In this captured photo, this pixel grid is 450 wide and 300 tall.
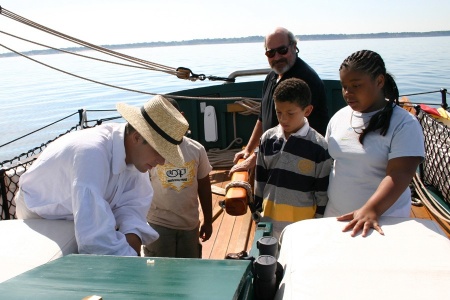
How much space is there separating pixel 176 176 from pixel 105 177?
1.07m

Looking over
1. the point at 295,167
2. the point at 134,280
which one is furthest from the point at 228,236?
the point at 134,280

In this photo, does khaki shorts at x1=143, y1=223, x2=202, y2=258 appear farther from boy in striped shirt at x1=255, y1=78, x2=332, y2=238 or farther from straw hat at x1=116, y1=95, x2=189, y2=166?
straw hat at x1=116, y1=95, x2=189, y2=166

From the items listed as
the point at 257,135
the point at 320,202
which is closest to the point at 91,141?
the point at 320,202

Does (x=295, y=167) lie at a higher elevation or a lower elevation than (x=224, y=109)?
higher

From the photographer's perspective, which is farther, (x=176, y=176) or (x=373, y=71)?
(x=176, y=176)

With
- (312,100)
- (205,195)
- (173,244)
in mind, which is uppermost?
(312,100)

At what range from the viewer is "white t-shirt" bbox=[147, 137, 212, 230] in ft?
8.52

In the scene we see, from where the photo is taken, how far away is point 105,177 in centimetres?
154

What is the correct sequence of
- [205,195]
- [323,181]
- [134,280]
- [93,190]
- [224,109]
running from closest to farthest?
[134,280] < [93,190] < [323,181] < [205,195] < [224,109]

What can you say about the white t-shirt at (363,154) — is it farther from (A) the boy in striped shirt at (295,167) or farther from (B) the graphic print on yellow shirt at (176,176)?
(B) the graphic print on yellow shirt at (176,176)

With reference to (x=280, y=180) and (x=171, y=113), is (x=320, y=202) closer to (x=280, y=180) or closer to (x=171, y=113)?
(x=280, y=180)

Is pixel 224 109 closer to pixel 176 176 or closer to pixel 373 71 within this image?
pixel 176 176

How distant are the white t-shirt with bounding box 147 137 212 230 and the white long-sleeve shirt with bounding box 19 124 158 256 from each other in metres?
0.77

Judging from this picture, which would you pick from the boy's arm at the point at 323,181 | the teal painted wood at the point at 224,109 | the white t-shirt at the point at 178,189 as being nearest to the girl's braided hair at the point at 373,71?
the boy's arm at the point at 323,181
